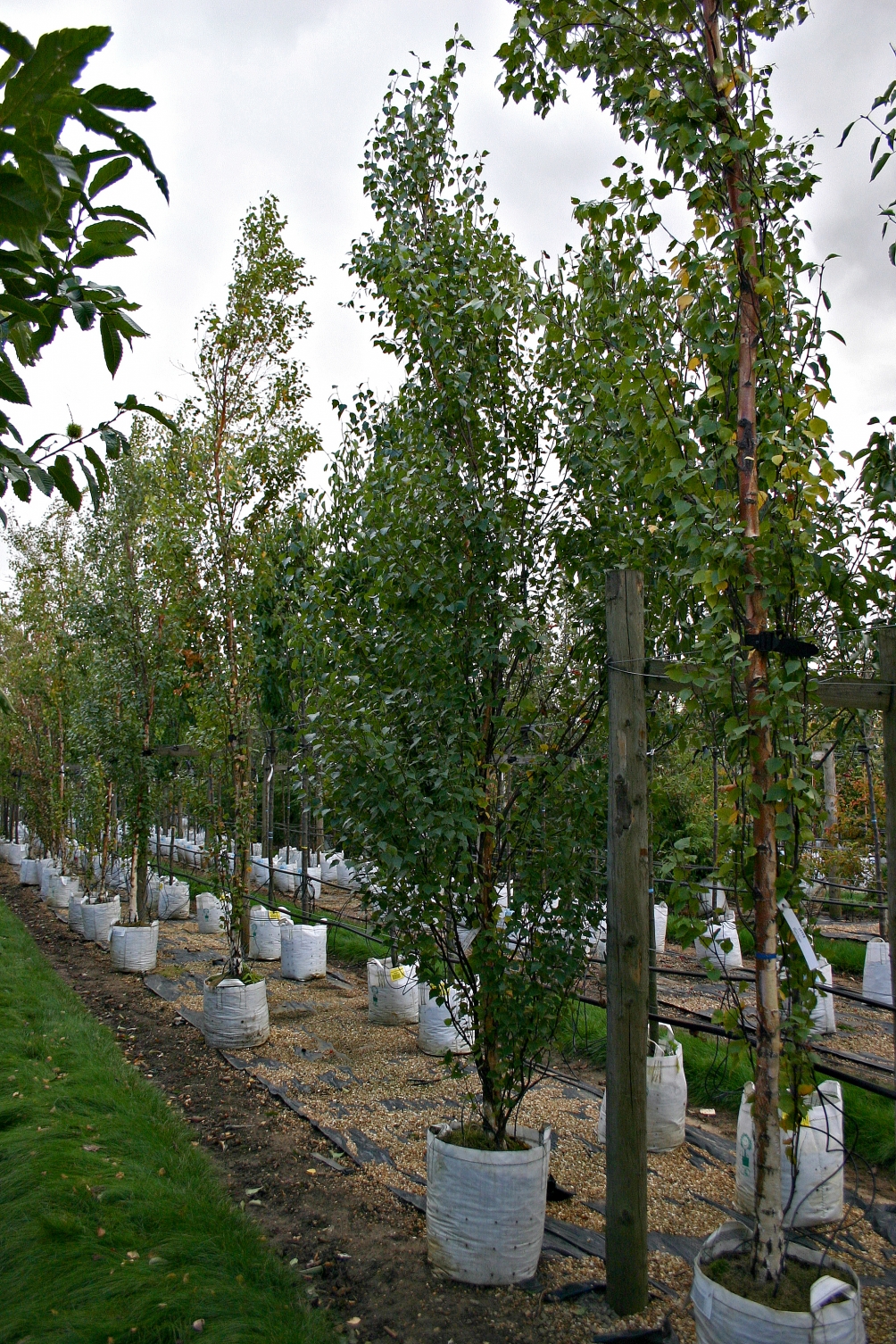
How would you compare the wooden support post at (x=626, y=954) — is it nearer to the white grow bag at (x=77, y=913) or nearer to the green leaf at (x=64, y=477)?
the green leaf at (x=64, y=477)

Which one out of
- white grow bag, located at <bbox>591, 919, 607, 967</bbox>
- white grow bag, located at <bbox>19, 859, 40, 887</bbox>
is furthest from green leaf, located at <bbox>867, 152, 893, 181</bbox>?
white grow bag, located at <bbox>19, 859, 40, 887</bbox>

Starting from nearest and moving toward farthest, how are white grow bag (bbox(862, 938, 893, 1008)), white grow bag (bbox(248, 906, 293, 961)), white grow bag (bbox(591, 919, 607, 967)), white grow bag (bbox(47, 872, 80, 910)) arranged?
1. white grow bag (bbox(591, 919, 607, 967))
2. white grow bag (bbox(862, 938, 893, 1008))
3. white grow bag (bbox(248, 906, 293, 961))
4. white grow bag (bbox(47, 872, 80, 910))

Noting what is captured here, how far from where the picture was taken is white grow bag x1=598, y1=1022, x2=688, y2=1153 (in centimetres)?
463

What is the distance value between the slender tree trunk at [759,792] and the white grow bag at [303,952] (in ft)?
22.8

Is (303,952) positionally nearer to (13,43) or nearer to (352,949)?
(352,949)

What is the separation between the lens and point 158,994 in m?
8.48

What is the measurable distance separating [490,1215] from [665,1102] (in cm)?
179

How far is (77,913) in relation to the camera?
12.2m

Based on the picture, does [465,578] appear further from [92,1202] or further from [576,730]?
[92,1202]

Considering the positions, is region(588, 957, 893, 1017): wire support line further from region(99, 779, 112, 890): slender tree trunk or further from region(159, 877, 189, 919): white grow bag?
region(159, 877, 189, 919): white grow bag

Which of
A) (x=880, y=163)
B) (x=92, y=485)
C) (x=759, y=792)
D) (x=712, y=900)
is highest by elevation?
(x=880, y=163)

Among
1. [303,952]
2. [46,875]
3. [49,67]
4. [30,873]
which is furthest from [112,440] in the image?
[30,873]

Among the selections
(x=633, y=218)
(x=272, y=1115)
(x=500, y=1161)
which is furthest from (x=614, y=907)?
(x=272, y=1115)

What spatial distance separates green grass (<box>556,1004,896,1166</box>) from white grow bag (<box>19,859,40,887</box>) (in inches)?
598
